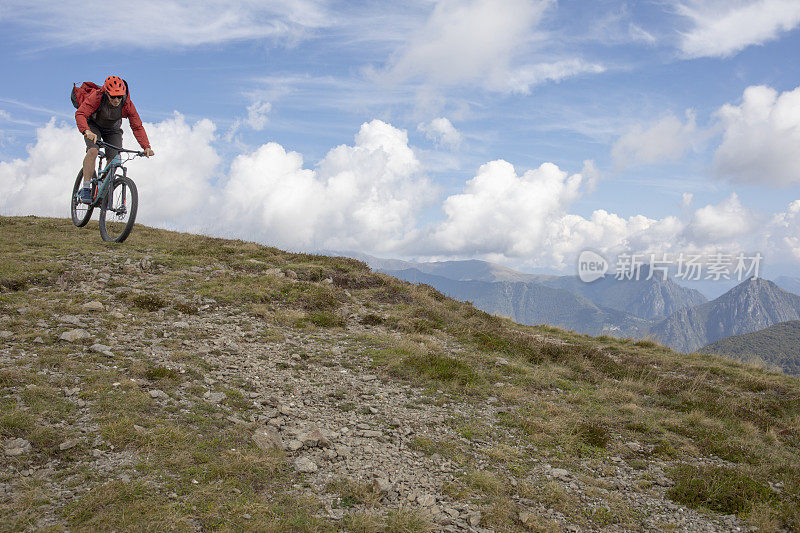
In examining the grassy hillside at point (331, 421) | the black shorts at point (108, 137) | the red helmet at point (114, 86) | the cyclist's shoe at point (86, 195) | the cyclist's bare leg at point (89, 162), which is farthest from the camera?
the cyclist's shoe at point (86, 195)

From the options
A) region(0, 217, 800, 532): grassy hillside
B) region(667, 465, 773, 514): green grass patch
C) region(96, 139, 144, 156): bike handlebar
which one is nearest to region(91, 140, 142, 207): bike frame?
region(96, 139, 144, 156): bike handlebar

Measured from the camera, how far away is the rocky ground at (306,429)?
5.55 meters

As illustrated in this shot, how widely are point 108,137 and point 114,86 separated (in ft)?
6.53

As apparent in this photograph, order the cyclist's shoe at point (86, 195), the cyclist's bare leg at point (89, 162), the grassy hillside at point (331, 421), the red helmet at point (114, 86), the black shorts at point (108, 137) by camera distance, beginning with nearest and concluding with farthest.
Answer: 1. the grassy hillside at point (331, 421)
2. the red helmet at point (114, 86)
3. the black shorts at point (108, 137)
4. the cyclist's bare leg at point (89, 162)
5. the cyclist's shoe at point (86, 195)

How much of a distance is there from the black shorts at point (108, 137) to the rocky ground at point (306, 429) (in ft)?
16.3

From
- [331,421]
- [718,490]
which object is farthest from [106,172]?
[718,490]

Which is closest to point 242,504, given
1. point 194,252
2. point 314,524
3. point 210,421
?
point 314,524

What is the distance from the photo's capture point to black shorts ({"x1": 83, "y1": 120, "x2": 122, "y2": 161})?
1437cm

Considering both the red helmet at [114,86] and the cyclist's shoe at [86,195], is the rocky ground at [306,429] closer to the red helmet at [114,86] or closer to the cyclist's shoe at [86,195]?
the cyclist's shoe at [86,195]

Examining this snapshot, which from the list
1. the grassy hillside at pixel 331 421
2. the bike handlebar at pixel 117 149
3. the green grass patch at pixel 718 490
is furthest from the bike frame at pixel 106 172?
the green grass patch at pixel 718 490

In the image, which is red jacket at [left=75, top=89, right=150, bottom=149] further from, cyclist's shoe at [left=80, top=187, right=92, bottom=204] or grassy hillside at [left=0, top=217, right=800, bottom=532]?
grassy hillside at [left=0, top=217, right=800, bottom=532]

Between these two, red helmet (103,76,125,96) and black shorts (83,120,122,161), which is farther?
black shorts (83,120,122,161)

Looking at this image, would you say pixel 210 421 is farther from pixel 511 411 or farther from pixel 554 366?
pixel 554 366

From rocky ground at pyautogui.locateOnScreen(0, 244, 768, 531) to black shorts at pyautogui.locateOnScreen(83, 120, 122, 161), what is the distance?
4.98 m
